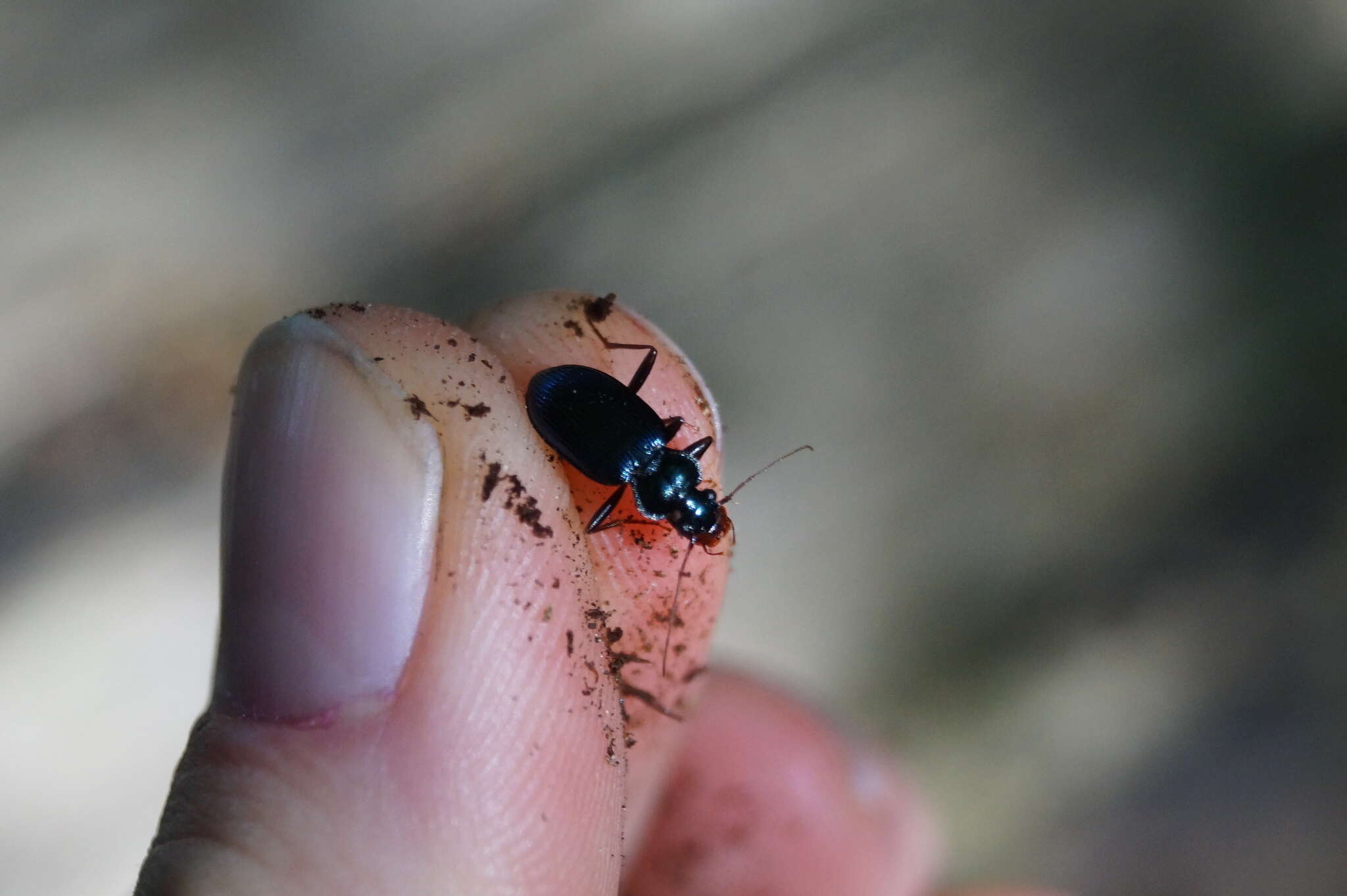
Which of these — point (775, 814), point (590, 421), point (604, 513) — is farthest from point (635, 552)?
point (775, 814)

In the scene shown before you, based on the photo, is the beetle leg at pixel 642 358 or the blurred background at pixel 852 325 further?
the blurred background at pixel 852 325

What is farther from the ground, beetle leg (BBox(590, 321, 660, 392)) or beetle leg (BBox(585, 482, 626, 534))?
beetle leg (BBox(590, 321, 660, 392))

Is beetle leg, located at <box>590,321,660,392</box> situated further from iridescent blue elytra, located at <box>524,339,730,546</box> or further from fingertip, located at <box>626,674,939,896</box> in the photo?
fingertip, located at <box>626,674,939,896</box>

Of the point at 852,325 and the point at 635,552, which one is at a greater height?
the point at 852,325

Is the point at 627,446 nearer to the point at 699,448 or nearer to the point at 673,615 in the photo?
the point at 699,448

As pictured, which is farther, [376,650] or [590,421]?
[590,421]

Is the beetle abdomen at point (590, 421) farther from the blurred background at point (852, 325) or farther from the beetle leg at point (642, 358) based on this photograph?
the blurred background at point (852, 325)

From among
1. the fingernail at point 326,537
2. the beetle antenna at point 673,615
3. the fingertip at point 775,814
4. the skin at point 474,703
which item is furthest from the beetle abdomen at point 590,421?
the fingertip at point 775,814

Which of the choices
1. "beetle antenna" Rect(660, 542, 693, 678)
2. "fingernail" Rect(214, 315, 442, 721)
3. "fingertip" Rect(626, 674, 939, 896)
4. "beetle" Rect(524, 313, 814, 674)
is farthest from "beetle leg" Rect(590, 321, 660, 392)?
"fingertip" Rect(626, 674, 939, 896)
